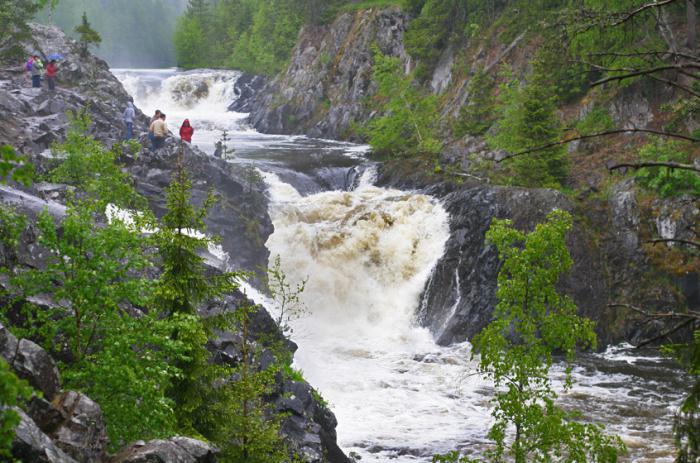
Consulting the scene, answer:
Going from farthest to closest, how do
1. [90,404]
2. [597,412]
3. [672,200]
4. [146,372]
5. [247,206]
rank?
[247,206] → [672,200] → [597,412] → [146,372] → [90,404]

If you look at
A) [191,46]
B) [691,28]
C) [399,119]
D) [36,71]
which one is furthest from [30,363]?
[191,46]

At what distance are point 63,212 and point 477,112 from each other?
21816 mm

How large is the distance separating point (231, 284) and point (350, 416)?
285 inches

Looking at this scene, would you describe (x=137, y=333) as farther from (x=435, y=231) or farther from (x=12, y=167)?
(x=435, y=231)

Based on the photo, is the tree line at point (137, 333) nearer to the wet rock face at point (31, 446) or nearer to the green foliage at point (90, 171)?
the wet rock face at point (31, 446)

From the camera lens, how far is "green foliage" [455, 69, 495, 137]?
30927 mm

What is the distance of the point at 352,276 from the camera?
962 inches

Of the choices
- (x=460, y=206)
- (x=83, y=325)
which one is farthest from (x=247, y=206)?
(x=83, y=325)

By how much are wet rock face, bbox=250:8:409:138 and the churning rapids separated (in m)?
8.46

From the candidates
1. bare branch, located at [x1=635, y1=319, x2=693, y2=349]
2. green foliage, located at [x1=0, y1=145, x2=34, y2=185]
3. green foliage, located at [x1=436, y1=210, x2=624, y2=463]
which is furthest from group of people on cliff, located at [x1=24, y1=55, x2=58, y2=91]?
bare branch, located at [x1=635, y1=319, x2=693, y2=349]

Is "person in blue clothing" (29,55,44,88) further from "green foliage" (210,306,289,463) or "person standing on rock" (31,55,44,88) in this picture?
"green foliage" (210,306,289,463)

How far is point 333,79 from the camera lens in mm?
48469

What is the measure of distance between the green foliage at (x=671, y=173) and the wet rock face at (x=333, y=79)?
22572mm

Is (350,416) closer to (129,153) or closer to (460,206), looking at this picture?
(460,206)
